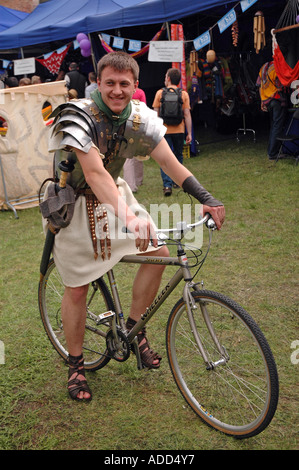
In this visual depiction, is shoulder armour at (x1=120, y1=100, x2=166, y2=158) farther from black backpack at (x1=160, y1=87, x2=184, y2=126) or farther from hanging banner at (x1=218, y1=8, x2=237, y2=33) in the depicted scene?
hanging banner at (x1=218, y1=8, x2=237, y2=33)

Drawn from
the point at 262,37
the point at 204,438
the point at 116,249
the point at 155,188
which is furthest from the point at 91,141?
the point at 262,37

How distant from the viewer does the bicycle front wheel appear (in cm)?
222

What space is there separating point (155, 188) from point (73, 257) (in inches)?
223

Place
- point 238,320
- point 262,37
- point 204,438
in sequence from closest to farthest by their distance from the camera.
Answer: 1. point 238,320
2. point 204,438
3. point 262,37

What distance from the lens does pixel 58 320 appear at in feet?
11.0

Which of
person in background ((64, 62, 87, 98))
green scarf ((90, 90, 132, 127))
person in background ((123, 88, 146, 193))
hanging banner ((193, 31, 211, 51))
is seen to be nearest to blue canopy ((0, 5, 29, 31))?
person in background ((64, 62, 87, 98))

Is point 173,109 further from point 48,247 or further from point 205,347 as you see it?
point 205,347

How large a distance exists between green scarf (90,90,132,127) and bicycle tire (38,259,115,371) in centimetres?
101

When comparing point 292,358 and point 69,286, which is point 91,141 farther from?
point 292,358

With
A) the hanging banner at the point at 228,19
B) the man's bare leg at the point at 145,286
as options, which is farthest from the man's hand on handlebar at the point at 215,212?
the hanging banner at the point at 228,19

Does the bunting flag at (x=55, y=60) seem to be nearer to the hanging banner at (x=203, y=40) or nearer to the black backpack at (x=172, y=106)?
the hanging banner at (x=203, y=40)

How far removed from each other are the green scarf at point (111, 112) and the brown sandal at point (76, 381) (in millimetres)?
1428

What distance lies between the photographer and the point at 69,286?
8.74 ft

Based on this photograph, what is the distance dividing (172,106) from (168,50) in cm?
282
